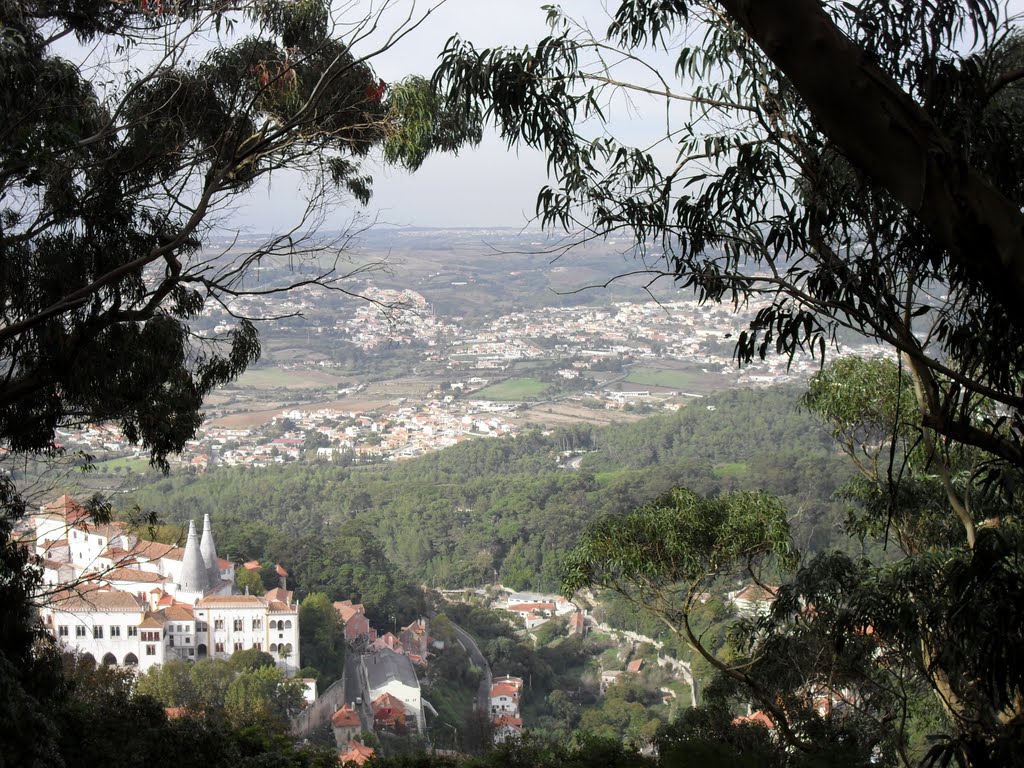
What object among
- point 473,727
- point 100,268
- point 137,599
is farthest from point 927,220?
point 137,599

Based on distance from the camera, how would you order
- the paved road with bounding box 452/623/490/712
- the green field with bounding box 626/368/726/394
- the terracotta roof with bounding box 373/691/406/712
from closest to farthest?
the terracotta roof with bounding box 373/691/406/712 < the paved road with bounding box 452/623/490/712 < the green field with bounding box 626/368/726/394

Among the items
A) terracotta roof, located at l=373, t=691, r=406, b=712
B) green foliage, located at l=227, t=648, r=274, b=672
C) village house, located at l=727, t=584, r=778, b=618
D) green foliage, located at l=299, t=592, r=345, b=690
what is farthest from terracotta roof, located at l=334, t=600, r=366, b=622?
village house, located at l=727, t=584, r=778, b=618

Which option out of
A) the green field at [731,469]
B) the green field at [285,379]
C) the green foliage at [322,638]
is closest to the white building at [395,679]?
the green foliage at [322,638]

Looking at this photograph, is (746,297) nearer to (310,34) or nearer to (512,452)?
(310,34)

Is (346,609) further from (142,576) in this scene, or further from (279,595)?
(142,576)

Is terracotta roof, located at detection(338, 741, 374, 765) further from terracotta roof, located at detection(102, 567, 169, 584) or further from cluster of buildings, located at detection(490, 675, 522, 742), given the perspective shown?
terracotta roof, located at detection(102, 567, 169, 584)

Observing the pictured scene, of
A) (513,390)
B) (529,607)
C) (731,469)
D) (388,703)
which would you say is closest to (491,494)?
(731,469)
